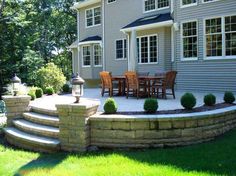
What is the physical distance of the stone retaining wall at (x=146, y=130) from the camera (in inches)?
271

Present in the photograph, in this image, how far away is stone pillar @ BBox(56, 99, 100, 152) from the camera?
6.89 metres

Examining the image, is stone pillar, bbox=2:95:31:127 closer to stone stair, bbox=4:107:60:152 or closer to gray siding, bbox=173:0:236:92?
stone stair, bbox=4:107:60:152

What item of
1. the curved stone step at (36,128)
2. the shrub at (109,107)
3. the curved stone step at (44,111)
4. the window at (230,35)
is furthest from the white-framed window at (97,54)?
the shrub at (109,107)

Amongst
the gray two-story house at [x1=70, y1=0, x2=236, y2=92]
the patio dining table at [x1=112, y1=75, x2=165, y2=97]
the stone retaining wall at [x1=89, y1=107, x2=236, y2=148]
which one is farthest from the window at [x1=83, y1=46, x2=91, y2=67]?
the stone retaining wall at [x1=89, y1=107, x2=236, y2=148]

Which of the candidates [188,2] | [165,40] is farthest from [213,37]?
[165,40]

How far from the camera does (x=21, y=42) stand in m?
26.3

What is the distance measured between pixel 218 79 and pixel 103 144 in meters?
8.55

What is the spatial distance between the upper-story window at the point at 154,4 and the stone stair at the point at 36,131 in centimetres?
1110

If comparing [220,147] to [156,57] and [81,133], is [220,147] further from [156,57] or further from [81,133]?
[156,57]

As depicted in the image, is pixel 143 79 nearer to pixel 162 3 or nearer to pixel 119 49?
pixel 162 3

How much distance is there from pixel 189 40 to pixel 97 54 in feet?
33.4

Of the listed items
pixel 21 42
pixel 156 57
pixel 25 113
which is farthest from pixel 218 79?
pixel 21 42

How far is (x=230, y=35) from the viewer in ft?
44.3

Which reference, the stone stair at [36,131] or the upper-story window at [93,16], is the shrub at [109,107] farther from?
the upper-story window at [93,16]
